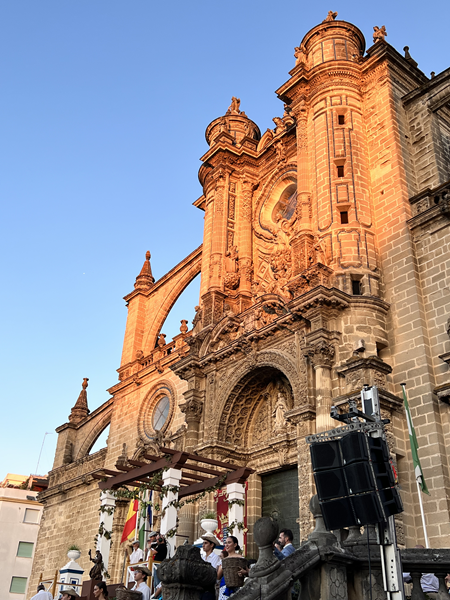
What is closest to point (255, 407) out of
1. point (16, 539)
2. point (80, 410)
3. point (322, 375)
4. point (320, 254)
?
point (322, 375)

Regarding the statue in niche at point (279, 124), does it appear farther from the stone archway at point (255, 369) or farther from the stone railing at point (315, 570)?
the stone railing at point (315, 570)

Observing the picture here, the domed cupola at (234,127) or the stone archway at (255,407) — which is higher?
the domed cupola at (234,127)

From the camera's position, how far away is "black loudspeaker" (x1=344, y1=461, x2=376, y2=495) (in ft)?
20.3

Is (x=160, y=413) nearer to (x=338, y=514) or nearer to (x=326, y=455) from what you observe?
(x=326, y=455)

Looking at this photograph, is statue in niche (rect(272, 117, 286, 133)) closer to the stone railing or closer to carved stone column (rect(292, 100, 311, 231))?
carved stone column (rect(292, 100, 311, 231))

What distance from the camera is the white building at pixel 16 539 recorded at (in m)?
41.3

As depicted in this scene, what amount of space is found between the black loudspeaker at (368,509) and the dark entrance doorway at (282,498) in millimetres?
10445

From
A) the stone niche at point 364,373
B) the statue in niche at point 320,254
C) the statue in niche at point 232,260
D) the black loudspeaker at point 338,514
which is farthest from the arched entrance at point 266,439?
the black loudspeaker at point 338,514

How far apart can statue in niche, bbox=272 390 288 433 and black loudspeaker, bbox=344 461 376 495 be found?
37.1 ft

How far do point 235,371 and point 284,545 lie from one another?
906cm

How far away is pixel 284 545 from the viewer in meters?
9.66

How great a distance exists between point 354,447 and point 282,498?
37.3 ft

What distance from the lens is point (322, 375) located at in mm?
15359

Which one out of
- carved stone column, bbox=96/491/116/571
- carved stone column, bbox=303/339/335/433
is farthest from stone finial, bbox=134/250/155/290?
carved stone column, bbox=303/339/335/433
